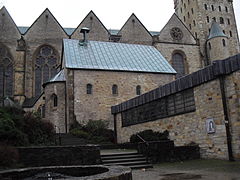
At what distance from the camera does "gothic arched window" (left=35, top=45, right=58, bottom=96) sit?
35438mm

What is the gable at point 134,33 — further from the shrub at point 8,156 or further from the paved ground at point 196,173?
the paved ground at point 196,173

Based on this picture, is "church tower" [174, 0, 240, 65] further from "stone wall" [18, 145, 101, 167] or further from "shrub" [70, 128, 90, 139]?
"stone wall" [18, 145, 101, 167]

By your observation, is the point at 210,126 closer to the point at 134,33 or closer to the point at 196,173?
the point at 196,173

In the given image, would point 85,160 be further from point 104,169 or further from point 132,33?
point 132,33

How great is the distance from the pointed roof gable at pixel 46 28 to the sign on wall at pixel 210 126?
2910 centimetres

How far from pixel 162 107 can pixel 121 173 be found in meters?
11.2

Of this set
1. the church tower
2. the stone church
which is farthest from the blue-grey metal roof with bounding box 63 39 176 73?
the church tower

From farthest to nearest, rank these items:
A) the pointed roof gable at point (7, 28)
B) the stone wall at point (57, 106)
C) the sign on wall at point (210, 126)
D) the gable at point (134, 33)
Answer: the gable at point (134, 33)
the pointed roof gable at point (7, 28)
the stone wall at point (57, 106)
the sign on wall at point (210, 126)

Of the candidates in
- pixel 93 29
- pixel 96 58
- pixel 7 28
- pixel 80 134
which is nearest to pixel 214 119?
pixel 80 134

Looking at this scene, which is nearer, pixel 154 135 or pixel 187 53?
pixel 154 135

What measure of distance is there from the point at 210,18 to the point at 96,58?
29.7 meters

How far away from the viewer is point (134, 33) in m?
39.2

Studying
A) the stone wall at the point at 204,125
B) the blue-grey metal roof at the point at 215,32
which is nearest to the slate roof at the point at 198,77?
the stone wall at the point at 204,125

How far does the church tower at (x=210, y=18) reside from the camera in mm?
46281
